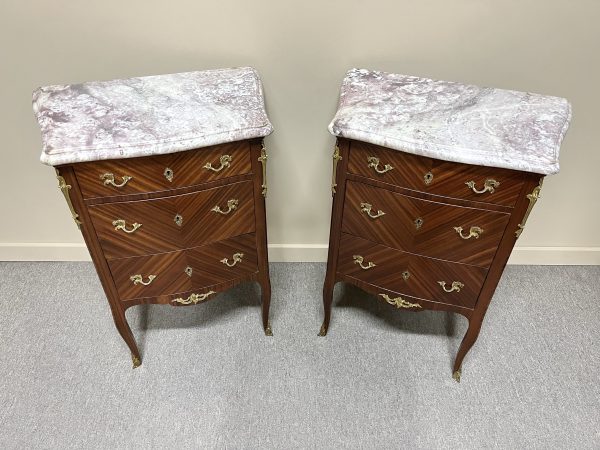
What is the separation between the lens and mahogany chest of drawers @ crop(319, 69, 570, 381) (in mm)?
1228

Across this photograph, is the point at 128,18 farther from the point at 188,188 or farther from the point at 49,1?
the point at 188,188

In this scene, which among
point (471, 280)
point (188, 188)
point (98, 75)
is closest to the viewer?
point (188, 188)

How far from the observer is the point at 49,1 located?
1.50 m

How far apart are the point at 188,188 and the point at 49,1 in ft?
2.57

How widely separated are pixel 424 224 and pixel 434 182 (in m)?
0.15

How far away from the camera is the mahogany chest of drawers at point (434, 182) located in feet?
4.03

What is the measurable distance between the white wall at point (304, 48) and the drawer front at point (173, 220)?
0.48 m

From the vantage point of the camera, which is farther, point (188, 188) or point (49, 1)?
point (49, 1)

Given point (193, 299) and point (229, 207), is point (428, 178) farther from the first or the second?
point (193, 299)

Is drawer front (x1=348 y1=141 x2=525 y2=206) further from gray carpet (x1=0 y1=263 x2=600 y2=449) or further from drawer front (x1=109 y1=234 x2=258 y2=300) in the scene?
gray carpet (x1=0 y1=263 x2=600 y2=449)

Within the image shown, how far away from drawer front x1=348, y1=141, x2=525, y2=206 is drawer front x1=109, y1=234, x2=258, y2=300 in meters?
0.47

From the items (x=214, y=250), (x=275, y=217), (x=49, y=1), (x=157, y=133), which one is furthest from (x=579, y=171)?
(x=49, y=1)

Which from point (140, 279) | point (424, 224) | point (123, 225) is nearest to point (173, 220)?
point (123, 225)

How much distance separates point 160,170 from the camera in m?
1.28
